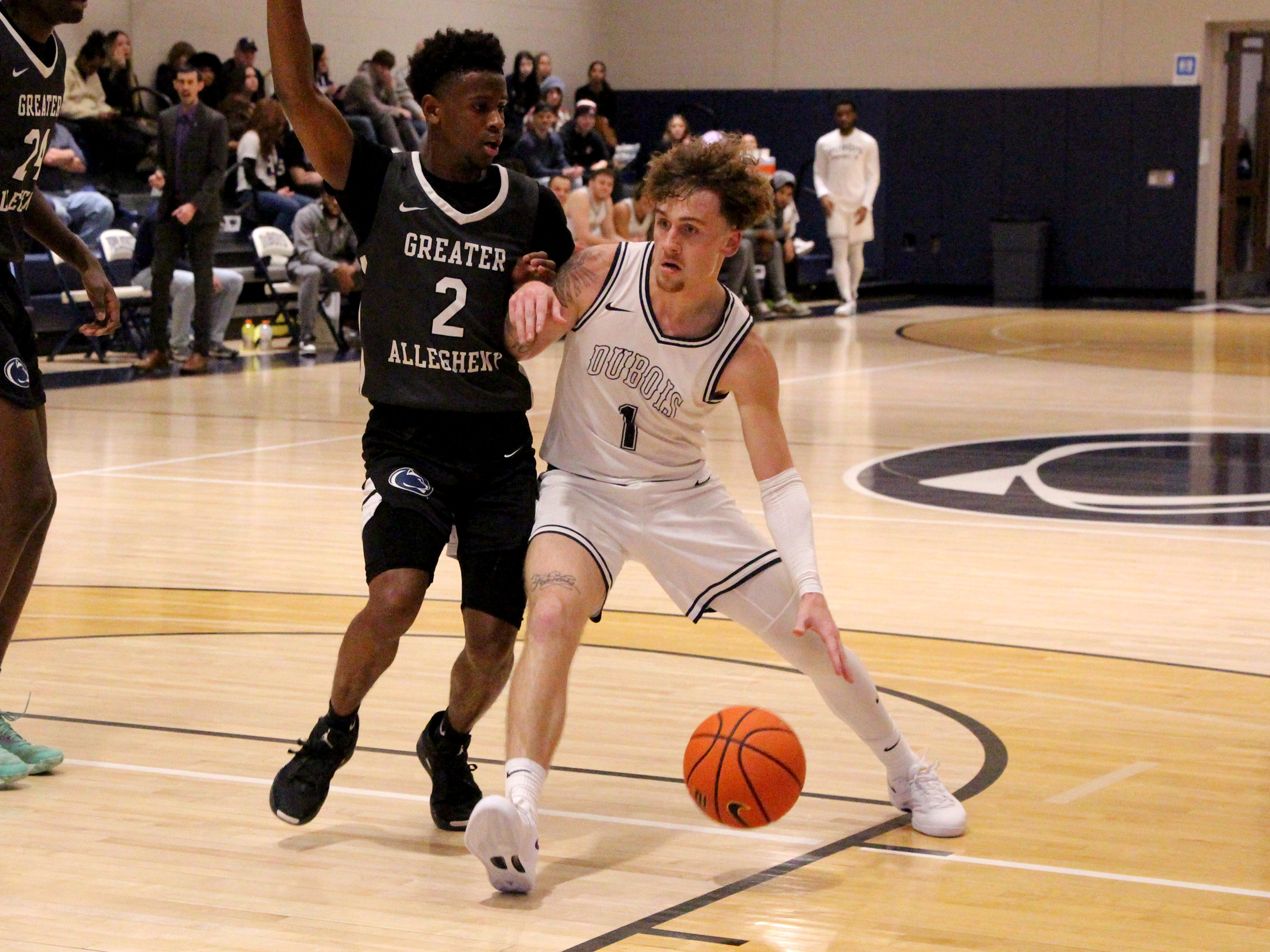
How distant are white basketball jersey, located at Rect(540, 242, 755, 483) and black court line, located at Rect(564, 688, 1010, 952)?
2.87 feet

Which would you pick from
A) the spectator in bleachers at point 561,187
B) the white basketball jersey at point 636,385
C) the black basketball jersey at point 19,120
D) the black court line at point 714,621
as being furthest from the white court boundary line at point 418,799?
the spectator in bleachers at point 561,187

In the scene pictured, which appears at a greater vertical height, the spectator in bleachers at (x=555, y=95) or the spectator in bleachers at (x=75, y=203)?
the spectator in bleachers at (x=555, y=95)

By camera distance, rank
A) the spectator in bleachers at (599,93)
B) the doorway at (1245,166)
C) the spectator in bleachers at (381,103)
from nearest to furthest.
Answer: the spectator in bleachers at (381,103)
the spectator in bleachers at (599,93)
the doorway at (1245,166)

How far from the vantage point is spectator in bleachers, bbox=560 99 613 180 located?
2144 cm

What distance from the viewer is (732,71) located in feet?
87.3

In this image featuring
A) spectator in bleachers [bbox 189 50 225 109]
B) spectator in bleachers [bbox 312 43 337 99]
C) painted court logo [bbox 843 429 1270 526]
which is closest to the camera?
painted court logo [bbox 843 429 1270 526]

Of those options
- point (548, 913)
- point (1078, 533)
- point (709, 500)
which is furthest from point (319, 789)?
point (1078, 533)

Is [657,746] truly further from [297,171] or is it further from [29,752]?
[297,171]

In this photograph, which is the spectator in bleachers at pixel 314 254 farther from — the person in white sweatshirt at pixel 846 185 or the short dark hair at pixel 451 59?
the short dark hair at pixel 451 59

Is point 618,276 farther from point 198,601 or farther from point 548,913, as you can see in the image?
point 198,601

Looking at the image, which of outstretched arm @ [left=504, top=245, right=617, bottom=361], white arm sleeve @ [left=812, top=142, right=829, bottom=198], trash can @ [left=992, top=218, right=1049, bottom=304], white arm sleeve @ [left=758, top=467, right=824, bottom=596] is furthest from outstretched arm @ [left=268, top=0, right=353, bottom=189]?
trash can @ [left=992, top=218, right=1049, bottom=304]

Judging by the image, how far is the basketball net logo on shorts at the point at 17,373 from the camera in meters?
4.27

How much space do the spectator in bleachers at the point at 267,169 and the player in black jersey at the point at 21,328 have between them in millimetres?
11928

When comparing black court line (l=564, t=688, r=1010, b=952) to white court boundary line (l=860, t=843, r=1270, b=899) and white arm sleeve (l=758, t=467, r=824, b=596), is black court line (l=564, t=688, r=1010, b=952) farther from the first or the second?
white arm sleeve (l=758, t=467, r=824, b=596)
